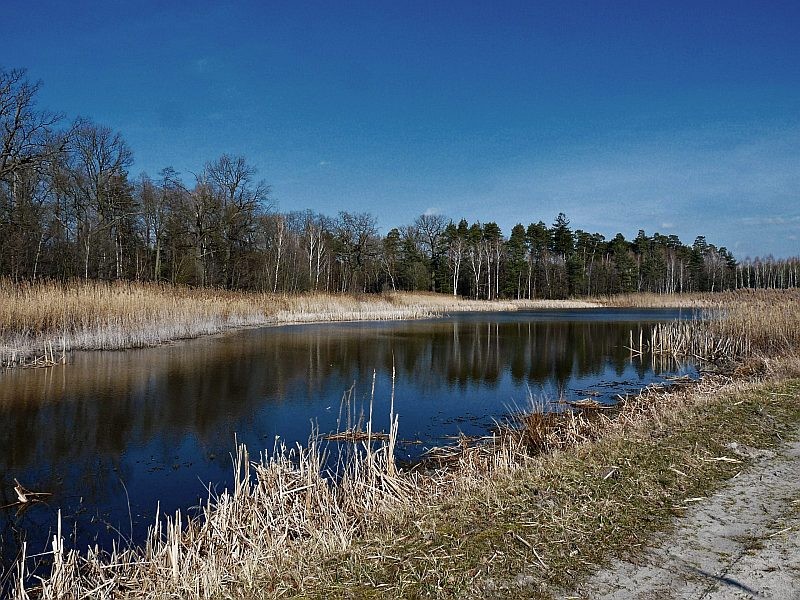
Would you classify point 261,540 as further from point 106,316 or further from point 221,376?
point 106,316

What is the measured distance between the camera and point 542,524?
3188 millimetres

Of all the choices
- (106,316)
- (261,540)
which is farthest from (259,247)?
(261,540)

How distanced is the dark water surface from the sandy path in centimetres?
343

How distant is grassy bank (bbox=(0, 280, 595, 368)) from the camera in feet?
38.2

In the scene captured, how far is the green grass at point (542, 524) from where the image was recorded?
8.64 ft

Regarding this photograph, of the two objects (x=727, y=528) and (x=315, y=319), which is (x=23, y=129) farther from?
(x=727, y=528)

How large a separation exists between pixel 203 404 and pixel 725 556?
746cm

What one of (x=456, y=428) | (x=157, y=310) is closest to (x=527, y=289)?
(x=157, y=310)

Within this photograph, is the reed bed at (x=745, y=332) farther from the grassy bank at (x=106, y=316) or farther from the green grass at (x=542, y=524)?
the grassy bank at (x=106, y=316)

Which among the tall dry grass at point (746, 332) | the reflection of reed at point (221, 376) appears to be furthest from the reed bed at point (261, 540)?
the tall dry grass at point (746, 332)

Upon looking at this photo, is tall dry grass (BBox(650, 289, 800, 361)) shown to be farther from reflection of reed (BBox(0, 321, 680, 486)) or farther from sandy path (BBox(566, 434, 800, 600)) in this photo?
sandy path (BBox(566, 434, 800, 600))

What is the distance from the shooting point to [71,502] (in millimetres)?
4727

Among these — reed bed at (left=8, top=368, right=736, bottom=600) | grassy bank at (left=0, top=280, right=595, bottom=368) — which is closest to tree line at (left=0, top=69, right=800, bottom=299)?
grassy bank at (left=0, top=280, right=595, bottom=368)

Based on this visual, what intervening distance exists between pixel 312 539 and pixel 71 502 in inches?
110
